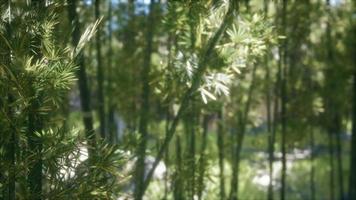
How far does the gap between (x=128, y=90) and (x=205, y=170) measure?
79.2 inches

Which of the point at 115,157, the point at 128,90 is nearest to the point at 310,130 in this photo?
the point at 128,90

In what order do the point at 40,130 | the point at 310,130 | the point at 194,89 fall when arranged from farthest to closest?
the point at 310,130 → the point at 194,89 → the point at 40,130

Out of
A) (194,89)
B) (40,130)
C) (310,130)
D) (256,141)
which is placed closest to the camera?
(40,130)

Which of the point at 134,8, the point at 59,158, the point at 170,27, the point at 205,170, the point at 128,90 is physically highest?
the point at 134,8

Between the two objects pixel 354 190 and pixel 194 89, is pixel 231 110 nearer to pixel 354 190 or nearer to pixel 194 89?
pixel 354 190

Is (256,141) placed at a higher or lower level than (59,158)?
higher

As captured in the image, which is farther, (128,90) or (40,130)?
(128,90)

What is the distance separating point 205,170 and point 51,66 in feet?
6.03

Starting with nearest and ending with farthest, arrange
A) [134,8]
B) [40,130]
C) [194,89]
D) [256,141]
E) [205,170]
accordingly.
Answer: [40,130] → [194,89] → [205,170] → [134,8] → [256,141]

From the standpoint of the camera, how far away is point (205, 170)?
3.75 meters

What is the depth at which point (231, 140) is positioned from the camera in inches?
229

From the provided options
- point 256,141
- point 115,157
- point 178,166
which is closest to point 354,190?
point 256,141

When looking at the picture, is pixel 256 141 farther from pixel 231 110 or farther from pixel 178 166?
pixel 178 166

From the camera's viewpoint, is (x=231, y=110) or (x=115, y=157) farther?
(x=231, y=110)
